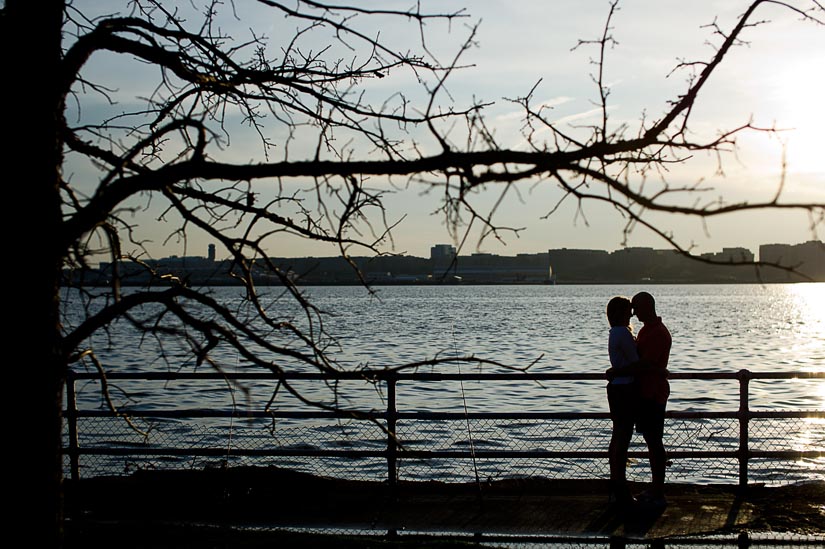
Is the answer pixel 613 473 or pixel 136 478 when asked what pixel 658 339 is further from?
pixel 136 478

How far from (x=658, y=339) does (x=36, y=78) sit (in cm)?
537

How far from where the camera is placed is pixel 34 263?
14.0 feet

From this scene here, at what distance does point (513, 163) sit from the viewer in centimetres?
416

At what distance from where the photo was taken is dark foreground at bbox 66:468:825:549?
713 centimetres

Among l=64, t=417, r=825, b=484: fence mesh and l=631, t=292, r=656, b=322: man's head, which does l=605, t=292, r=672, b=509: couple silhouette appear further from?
l=64, t=417, r=825, b=484: fence mesh

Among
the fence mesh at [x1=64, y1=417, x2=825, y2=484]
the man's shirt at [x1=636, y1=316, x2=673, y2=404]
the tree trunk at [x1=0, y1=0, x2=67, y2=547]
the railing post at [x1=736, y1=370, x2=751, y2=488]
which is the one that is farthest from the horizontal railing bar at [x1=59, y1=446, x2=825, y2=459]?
the tree trunk at [x1=0, y1=0, x2=67, y2=547]

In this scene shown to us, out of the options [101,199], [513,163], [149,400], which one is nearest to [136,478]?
[101,199]

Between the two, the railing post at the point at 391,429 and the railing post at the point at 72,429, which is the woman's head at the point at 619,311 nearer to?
the railing post at the point at 391,429

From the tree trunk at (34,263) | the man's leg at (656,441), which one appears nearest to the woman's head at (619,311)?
the man's leg at (656,441)

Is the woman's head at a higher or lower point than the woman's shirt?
higher

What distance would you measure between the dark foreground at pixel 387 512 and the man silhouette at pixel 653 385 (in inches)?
13.0

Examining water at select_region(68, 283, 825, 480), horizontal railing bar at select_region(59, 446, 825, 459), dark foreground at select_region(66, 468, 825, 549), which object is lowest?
water at select_region(68, 283, 825, 480)

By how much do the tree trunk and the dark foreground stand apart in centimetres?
246

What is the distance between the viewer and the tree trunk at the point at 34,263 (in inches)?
168
